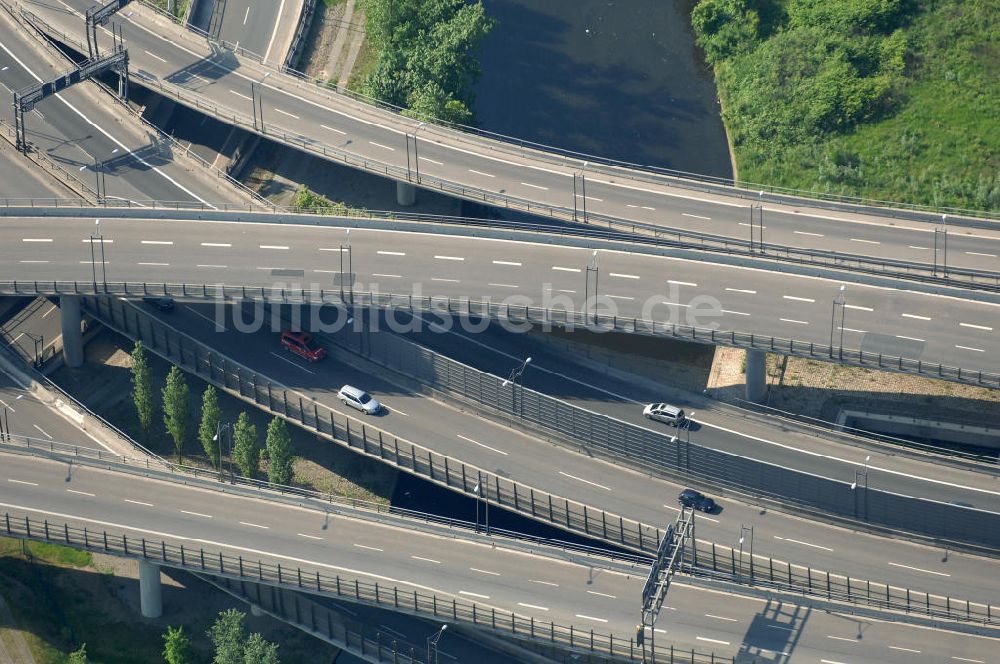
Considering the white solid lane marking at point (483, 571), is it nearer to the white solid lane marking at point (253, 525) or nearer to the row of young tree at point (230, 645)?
the row of young tree at point (230, 645)

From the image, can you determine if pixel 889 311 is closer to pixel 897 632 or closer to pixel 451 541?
pixel 897 632

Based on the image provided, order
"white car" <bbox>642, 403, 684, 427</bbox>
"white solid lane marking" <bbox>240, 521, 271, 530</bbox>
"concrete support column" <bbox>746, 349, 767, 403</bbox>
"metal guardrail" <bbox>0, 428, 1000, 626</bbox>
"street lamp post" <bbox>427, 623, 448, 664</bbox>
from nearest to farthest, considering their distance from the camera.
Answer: "metal guardrail" <bbox>0, 428, 1000, 626</bbox> < "street lamp post" <bbox>427, 623, 448, 664</bbox> < "white solid lane marking" <bbox>240, 521, 271, 530</bbox> < "white car" <bbox>642, 403, 684, 427</bbox> < "concrete support column" <bbox>746, 349, 767, 403</bbox>

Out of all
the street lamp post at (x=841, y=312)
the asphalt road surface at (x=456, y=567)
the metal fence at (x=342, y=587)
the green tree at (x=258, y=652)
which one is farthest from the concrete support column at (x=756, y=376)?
the green tree at (x=258, y=652)

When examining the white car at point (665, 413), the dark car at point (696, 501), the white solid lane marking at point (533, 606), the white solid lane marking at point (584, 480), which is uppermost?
the white car at point (665, 413)

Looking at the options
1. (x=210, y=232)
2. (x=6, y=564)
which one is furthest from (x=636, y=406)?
(x=6, y=564)

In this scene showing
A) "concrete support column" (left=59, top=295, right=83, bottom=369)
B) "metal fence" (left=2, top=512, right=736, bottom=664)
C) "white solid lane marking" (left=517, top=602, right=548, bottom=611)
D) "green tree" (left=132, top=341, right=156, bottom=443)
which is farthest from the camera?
"concrete support column" (left=59, top=295, right=83, bottom=369)

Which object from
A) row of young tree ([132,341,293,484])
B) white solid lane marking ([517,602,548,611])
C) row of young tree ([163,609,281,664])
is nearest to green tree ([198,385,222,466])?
row of young tree ([132,341,293,484])

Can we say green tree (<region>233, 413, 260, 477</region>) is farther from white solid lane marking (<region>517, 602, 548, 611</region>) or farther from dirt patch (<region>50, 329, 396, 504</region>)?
white solid lane marking (<region>517, 602, 548, 611</region>)
